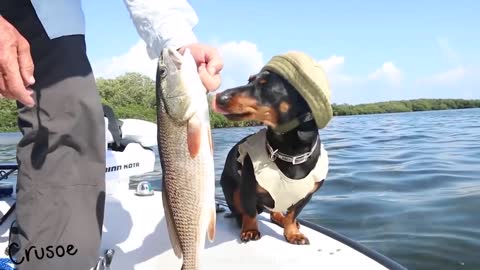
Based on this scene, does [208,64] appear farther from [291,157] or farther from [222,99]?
[291,157]

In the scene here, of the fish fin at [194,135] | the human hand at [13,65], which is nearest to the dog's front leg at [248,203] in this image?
the fish fin at [194,135]

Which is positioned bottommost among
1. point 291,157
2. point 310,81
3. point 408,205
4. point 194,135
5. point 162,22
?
point 408,205

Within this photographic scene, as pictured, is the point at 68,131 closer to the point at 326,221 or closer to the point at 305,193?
the point at 305,193

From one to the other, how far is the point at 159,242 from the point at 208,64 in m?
1.54

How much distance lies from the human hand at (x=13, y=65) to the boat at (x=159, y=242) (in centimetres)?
115

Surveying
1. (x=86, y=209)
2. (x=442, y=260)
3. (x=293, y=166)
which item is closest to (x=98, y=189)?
(x=86, y=209)

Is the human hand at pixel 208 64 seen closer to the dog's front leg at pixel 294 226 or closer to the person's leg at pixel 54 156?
the person's leg at pixel 54 156

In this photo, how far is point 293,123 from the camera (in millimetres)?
3068

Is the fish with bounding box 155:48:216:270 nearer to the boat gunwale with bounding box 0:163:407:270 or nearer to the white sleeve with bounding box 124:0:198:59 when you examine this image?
the white sleeve with bounding box 124:0:198:59

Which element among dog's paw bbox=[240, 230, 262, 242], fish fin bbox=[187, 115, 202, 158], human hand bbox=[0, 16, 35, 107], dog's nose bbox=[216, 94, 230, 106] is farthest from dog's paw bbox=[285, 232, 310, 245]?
human hand bbox=[0, 16, 35, 107]

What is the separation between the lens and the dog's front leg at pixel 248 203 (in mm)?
3162

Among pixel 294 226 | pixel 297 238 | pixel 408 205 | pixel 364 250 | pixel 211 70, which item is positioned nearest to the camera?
Result: pixel 211 70

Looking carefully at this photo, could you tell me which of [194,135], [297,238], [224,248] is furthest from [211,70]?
[297,238]

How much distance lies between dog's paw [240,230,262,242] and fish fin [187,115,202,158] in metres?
1.63
